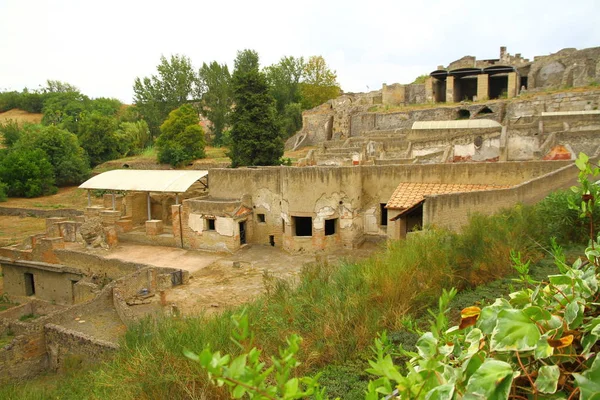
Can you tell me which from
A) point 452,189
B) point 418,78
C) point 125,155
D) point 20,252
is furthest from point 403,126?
point 125,155

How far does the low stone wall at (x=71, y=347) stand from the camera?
32.3 feet

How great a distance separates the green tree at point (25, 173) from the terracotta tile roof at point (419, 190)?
31.7 metres

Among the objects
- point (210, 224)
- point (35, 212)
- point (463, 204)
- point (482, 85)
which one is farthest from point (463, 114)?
point (35, 212)

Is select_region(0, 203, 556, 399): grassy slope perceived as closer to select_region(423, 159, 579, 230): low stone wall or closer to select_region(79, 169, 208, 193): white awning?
select_region(423, 159, 579, 230): low stone wall

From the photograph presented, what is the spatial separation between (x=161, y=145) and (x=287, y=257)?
24.5 metres

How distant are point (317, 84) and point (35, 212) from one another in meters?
27.3

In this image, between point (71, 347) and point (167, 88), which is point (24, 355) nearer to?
point (71, 347)

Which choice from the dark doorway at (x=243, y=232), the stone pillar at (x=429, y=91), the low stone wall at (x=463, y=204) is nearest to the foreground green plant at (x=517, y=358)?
the low stone wall at (x=463, y=204)

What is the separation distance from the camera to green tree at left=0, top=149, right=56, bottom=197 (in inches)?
1355

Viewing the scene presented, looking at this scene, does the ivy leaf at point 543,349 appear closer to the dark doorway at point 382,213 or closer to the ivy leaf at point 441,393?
the ivy leaf at point 441,393

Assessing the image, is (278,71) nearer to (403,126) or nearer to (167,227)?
(403,126)

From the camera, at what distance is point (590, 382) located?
166cm

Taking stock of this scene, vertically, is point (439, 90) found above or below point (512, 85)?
above

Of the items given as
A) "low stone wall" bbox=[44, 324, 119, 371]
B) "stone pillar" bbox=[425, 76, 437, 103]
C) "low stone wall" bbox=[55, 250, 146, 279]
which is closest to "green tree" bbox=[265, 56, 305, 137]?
"stone pillar" bbox=[425, 76, 437, 103]
